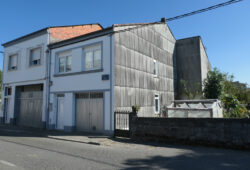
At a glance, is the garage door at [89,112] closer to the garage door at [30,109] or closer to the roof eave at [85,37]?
the roof eave at [85,37]

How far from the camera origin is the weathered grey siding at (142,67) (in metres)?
11.7

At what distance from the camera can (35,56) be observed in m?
15.7

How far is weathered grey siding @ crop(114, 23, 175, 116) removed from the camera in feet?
38.3

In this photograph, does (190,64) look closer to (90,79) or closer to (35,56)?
(90,79)

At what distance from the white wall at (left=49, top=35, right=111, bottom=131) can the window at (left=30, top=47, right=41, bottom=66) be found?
1.99m

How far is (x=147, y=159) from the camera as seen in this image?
627cm

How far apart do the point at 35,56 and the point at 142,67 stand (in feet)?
29.2

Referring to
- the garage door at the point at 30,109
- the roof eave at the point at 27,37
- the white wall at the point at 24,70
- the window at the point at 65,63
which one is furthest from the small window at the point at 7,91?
the window at the point at 65,63

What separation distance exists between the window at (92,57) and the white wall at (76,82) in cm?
32

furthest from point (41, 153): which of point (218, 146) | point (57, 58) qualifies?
point (57, 58)

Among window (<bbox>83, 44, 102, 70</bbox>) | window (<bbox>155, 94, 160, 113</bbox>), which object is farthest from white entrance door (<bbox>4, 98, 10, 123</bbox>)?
window (<bbox>155, 94, 160, 113</bbox>)

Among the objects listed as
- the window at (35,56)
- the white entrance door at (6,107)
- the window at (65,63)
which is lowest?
the white entrance door at (6,107)

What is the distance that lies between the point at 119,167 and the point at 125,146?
10.1 ft

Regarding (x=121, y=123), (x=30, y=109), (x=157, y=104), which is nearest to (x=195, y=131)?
(x=121, y=123)
